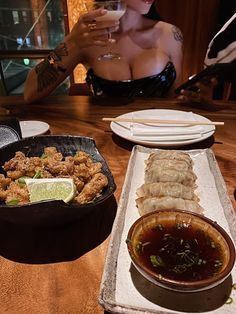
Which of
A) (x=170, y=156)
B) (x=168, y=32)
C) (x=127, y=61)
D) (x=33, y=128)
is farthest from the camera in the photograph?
(x=168, y=32)

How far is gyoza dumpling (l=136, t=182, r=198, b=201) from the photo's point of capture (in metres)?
1.20

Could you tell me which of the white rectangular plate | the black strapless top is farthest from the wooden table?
the black strapless top

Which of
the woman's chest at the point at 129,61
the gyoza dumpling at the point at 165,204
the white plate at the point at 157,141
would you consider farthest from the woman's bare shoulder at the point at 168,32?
the gyoza dumpling at the point at 165,204

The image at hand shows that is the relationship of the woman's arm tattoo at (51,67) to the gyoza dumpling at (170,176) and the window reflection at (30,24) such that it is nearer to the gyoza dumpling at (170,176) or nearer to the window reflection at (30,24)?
the gyoza dumpling at (170,176)

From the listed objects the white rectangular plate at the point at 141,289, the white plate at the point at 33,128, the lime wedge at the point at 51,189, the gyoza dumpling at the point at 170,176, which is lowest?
the white plate at the point at 33,128

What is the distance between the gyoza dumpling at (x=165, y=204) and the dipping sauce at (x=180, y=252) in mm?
148

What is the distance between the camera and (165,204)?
1.13 metres

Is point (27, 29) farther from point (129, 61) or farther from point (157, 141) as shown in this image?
point (157, 141)

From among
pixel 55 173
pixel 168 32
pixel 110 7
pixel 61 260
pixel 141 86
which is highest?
pixel 110 7

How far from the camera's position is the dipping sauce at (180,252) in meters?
0.81

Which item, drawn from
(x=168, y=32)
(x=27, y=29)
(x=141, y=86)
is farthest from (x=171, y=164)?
(x=27, y=29)

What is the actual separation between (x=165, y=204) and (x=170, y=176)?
0.21 meters

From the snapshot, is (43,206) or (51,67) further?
(51,67)

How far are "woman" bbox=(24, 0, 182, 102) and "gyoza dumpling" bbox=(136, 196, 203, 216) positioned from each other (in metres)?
1.77
